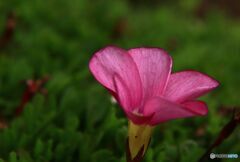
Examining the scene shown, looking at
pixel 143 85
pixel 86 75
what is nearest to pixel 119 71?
pixel 143 85

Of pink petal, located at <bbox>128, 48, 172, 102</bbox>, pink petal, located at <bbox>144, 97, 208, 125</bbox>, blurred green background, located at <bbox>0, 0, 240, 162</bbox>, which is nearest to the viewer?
pink petal, located at <bbox>144, 97, 208, 125</bbox>

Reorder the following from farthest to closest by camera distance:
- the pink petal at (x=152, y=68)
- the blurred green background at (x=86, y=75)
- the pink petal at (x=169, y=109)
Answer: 1. the blurred green background at (x=86, y=75)
2. the pink petal at (x=152, y=68)
3. the pink petal at (x=169, y=109)

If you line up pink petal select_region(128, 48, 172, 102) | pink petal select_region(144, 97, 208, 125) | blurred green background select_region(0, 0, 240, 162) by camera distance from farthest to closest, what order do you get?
blurred green background select_region(0, 0, 240, 162) → pink petal select_region(128, 48, 172, 102) → pink petal select_region(144, 97, 208, 125)

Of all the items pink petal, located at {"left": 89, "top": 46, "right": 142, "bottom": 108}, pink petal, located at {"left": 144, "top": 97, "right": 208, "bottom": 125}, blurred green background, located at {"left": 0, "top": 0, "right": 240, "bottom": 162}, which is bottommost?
blurred green background, located at {"left": 0, "top": 0, "right": 240, "bottom": 162}

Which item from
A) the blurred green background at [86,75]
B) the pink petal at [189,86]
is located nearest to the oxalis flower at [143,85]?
the pink petal at [189,86]

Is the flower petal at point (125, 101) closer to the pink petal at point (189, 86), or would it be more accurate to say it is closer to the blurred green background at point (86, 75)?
the pink petal at point (189, 86)

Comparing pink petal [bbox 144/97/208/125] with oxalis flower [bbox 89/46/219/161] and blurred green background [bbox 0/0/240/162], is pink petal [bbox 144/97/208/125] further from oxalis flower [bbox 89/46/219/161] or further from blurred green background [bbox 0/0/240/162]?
blurred green background [bbox 0/0/240/162]

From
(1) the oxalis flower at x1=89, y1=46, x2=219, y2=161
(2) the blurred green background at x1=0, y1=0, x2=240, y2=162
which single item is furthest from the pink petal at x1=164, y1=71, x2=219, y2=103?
(2) the blurred green background at x1=0, y1=0, x2=240, y2=162

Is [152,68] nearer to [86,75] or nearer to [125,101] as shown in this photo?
[125,101]
